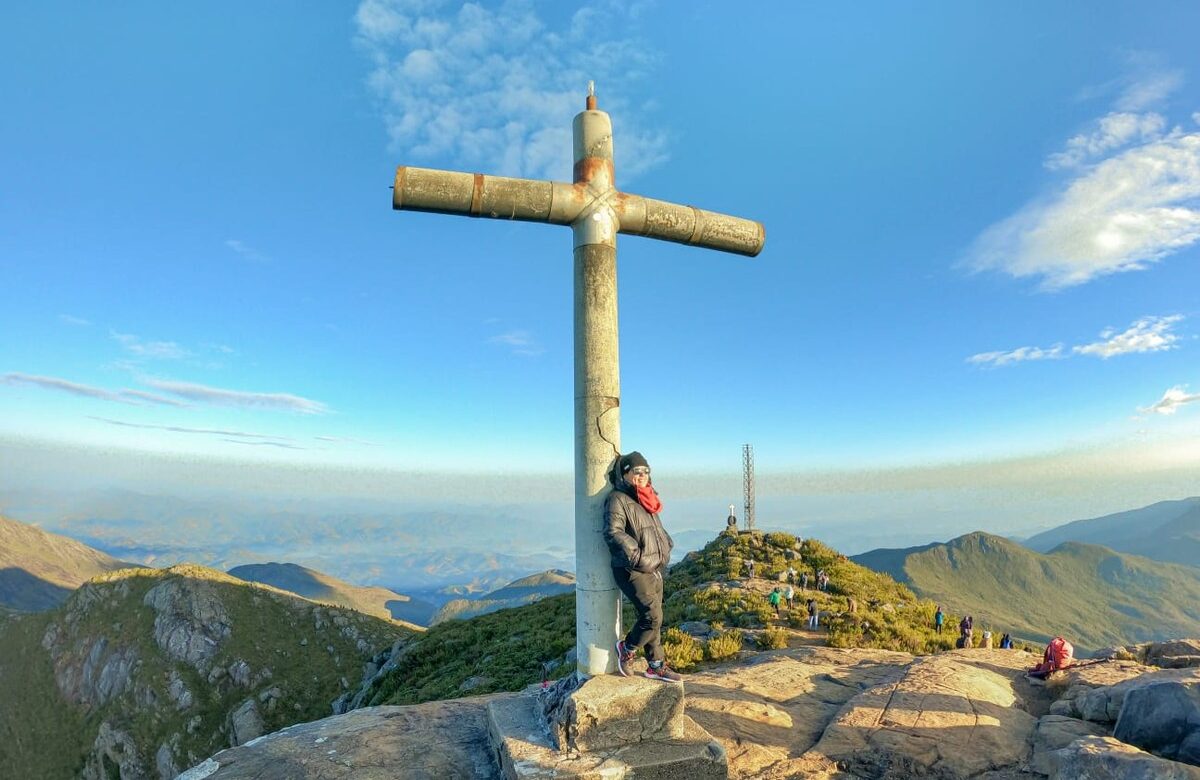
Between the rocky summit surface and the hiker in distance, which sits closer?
Answer: the rocky summit surface

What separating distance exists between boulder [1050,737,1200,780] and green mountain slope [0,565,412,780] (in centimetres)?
4387

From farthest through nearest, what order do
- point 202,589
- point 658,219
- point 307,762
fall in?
point 202,589 < point 658,219 < point 307,762

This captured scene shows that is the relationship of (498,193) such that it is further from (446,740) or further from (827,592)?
(827,592)

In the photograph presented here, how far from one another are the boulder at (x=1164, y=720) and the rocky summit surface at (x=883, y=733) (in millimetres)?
12

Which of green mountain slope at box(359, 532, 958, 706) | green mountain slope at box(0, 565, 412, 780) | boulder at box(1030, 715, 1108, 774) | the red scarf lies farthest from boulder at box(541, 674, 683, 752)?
green mountain slope at box(0, 565, 412, 780)

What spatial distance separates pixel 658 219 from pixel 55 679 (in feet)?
260

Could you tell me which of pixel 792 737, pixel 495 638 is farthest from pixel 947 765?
pixel 495 638

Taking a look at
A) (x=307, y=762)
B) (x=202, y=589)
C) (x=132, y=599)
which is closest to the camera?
(x=307, y=762)

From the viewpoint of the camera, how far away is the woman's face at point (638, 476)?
6.09 metres

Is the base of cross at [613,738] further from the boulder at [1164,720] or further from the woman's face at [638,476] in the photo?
the boulder at [1164,720]

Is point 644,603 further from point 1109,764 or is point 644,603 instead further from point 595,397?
point 1109,764

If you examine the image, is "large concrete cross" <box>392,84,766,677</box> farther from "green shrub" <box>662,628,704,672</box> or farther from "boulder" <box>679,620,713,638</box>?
"boulder" <box>679,620,713,638</box>

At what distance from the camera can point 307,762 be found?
5770 millimetres

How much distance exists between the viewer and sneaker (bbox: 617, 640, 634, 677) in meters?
6.07
